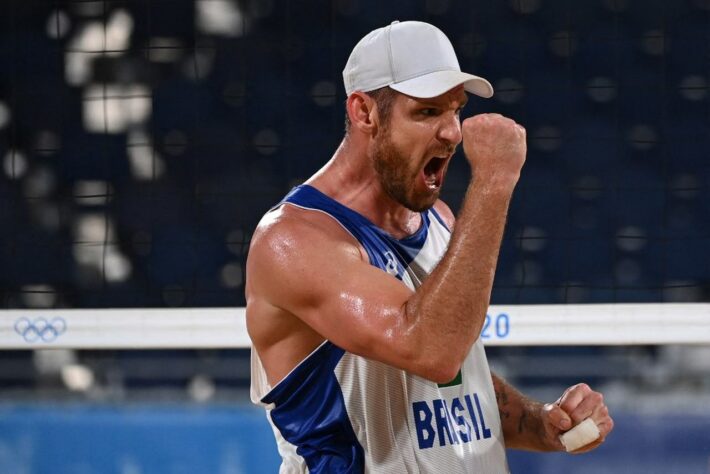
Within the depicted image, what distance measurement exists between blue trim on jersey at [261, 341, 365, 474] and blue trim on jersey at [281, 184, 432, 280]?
7.5 inches

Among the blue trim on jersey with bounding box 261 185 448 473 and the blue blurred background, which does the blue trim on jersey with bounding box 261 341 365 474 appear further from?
the blue blurred background

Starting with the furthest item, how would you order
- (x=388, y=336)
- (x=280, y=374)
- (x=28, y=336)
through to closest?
1. (x=28, y=336)
2. (x=280, y=374)
3. (x=388, y=336)

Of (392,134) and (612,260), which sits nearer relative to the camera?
(392,134)

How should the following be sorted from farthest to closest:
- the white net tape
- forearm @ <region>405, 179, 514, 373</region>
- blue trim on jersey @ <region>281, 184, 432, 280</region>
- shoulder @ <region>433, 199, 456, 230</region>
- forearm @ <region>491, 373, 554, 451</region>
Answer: the white net tape
shoulder @ <region>433, 199, 456, 230</region>
forearm @ <region>491, 373, 554, 451</region>
blue trim on jersey @ <region>281, 184, 432, 280</region>
forearm @ <region>405, 179, 514, 373</region>

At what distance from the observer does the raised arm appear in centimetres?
185

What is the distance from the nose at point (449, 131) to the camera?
2.09 meters

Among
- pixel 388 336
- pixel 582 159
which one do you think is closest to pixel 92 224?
pixel 582 159

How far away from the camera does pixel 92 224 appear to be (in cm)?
451

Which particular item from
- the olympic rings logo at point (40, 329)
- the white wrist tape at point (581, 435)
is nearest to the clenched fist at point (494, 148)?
the white wrist tape at point (581, 435)

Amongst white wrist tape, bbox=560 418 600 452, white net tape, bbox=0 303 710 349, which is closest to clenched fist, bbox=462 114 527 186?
white wrist tape, bbox=560 418 600 452

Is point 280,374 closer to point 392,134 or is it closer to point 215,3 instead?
point 392,134

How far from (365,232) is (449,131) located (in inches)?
9.7

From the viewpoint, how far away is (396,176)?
2.14m

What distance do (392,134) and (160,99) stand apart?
100 inches
